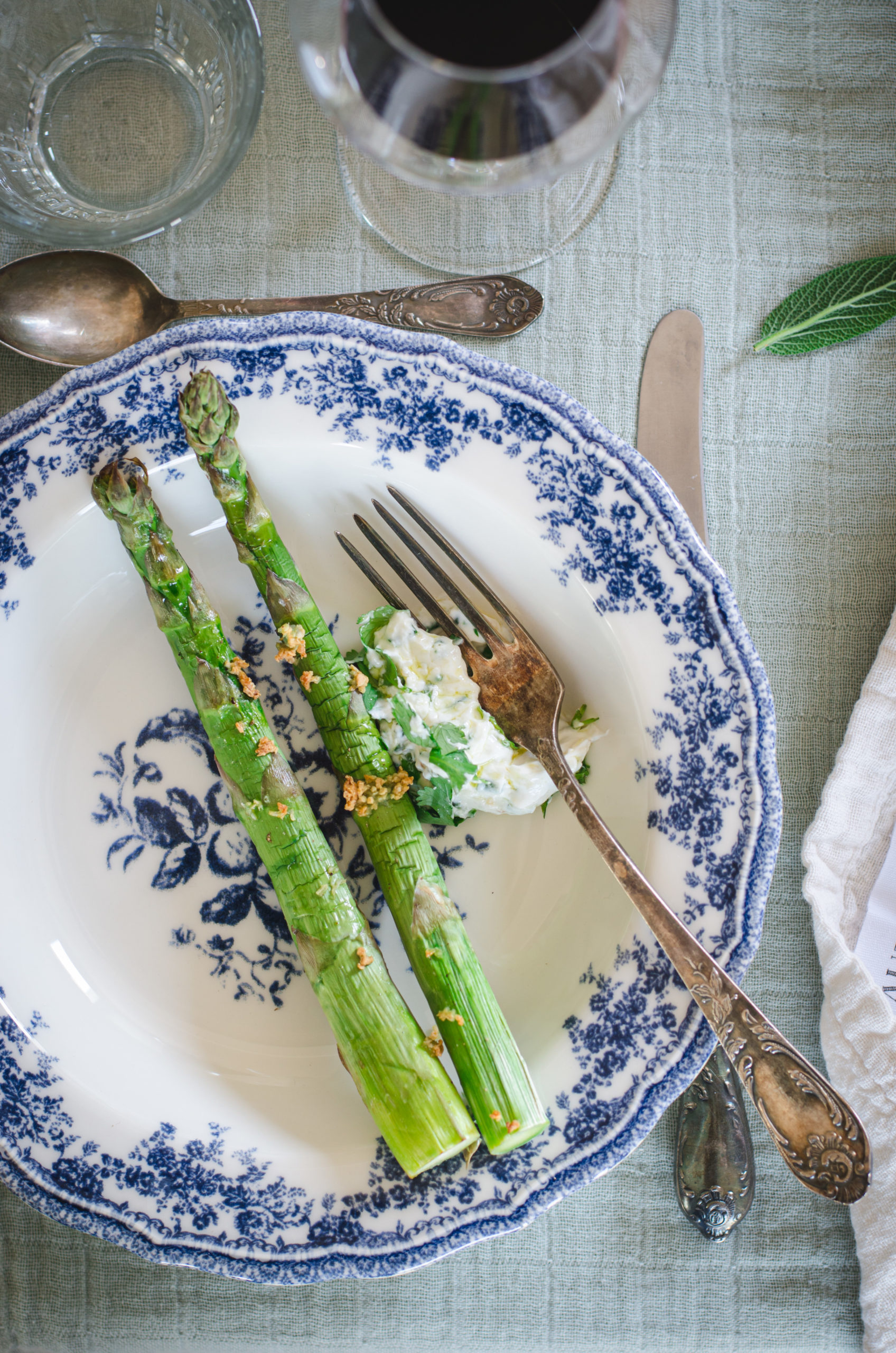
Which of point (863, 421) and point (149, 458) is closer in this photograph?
point (149, 458)

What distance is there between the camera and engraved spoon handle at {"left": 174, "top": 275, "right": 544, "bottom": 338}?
1.21m

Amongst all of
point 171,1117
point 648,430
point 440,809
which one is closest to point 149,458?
point 440,809

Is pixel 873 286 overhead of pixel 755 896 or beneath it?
overhead

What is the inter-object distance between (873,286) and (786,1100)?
1.12 meters

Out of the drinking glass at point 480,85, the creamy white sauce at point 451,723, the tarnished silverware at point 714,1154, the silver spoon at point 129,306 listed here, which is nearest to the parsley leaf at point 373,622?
the creamy white sauce at point 451,723

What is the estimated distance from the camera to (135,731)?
119 cm

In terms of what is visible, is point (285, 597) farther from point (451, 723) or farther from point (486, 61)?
point (486, 61)

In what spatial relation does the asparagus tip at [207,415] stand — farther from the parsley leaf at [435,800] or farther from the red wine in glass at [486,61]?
the parsley leaf at [435,800]

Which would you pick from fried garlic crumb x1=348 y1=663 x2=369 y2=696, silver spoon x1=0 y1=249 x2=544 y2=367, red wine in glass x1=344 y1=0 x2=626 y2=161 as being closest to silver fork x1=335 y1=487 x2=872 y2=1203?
fried garlic crumb x1=348 y1=663 x2=369 y2=696

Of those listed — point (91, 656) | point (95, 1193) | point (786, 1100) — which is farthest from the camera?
point (91, 656)

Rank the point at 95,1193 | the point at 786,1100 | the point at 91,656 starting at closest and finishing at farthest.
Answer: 1. the point at 786,1100
2. the point at 95,1193
3. the point at 91,656

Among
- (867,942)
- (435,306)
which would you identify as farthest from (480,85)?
(867,942)

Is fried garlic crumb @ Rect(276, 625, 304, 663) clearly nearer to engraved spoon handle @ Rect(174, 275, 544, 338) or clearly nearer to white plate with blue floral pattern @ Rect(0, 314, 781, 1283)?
white plate with blue floral pattern @ Rect(0, 314, 781, 1283)

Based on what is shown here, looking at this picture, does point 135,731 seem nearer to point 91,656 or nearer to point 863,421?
point 91,656
